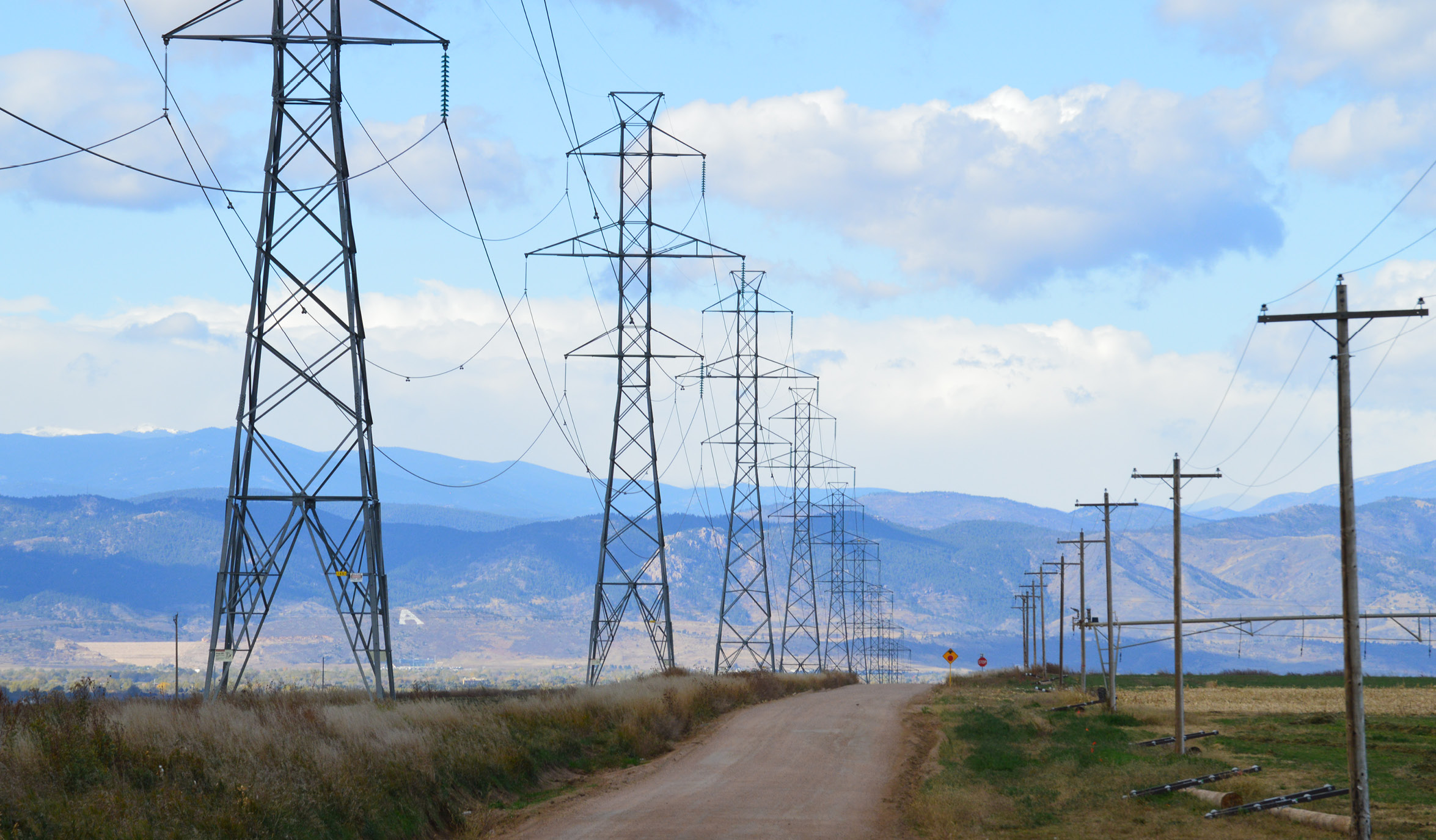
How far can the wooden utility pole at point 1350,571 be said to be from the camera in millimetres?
19156

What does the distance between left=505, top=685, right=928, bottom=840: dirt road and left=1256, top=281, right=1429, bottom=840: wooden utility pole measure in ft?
23.2

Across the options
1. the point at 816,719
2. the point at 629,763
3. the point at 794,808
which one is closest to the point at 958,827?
the point at 794,808

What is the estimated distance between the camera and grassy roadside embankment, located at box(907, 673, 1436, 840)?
814 inches

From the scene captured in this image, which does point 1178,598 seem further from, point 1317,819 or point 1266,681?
point 1266,681

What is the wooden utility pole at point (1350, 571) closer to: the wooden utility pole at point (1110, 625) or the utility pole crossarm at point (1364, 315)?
the utility pole crossarm at point (1364, 315)

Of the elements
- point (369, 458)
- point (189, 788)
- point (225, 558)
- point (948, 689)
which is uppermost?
point (369, 458)

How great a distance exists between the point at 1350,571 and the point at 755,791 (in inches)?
412

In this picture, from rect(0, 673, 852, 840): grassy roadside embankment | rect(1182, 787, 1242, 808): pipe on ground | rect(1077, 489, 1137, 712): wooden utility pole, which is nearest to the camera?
rect(0, 673, 852, 840): grassy roadside embankment

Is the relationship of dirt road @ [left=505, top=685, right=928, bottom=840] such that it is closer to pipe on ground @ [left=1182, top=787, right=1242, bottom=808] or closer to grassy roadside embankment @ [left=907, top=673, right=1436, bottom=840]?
grassy roadside embankment @ [left=907, top=673, right=1436, bottom=840]

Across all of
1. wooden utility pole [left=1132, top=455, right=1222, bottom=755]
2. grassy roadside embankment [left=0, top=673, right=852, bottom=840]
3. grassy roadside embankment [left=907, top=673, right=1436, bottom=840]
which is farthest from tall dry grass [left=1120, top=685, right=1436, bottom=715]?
grassy roadside embankment [left=0, top=673, right=852, bottom=840]

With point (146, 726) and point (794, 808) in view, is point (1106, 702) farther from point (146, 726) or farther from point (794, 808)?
point (146, 726)

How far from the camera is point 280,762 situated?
16938 millimetres

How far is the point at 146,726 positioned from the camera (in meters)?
17.5

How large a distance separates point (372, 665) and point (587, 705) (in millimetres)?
6273
